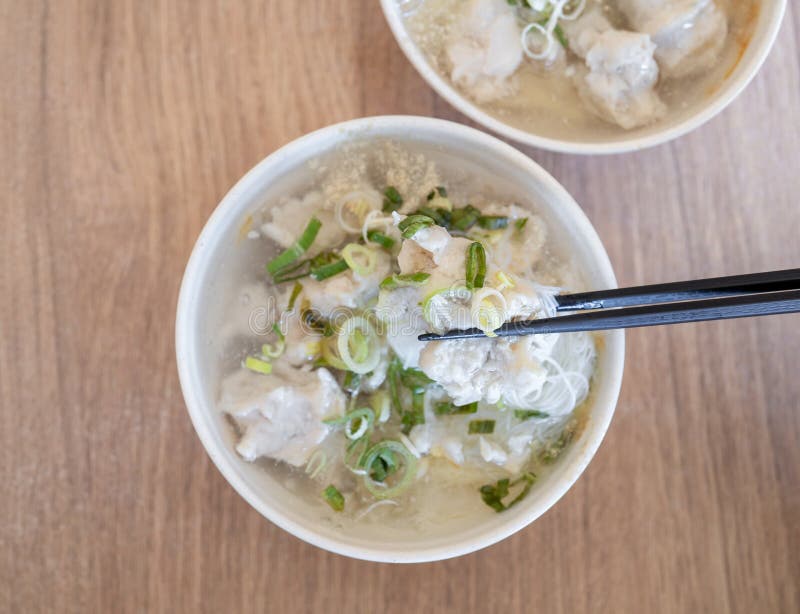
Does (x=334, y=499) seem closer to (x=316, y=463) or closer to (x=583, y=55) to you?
(x=316, y=463)

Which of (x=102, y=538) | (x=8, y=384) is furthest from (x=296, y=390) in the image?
(x=8, y=384)

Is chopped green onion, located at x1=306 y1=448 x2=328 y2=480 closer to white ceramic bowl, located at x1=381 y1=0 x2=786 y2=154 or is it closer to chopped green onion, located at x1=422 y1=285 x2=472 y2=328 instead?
chopped green onion, located at x1=422 y1=285 x2=472 y2=328

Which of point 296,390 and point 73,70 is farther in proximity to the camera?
point 73,70

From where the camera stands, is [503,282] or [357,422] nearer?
[503,282]

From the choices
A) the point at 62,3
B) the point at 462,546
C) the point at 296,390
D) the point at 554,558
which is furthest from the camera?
the point at 62,3

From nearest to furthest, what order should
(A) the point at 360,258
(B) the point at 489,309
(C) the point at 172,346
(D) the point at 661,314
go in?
(D) the point at 661,314, (B) the point at 489,309, (A) the point at 360,258, (C) the point at 172,346

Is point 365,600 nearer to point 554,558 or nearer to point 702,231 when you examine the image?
point 554,558

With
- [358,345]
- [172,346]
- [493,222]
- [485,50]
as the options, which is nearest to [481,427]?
[358,345]

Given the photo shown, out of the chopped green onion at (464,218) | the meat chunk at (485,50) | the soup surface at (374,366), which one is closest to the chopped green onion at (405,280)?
the soup surface at (374,366)
